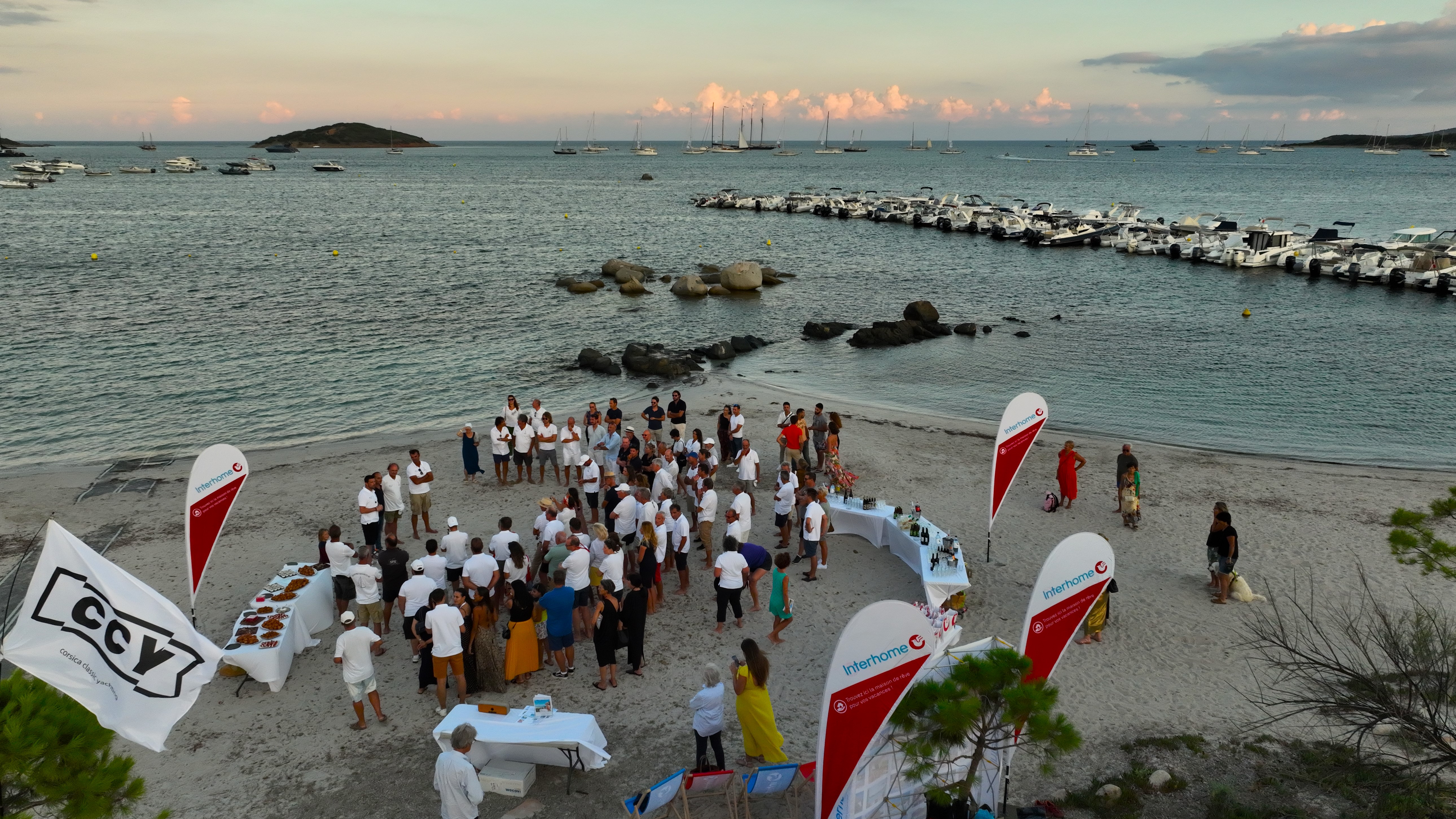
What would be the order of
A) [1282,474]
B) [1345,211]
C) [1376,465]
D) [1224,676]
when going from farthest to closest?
[1345,211] < [1376,465] < [1282,474] < [1224,676]

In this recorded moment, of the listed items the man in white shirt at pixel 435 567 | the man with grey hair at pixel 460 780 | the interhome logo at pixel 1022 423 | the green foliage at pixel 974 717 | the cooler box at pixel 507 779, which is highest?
the interhome logo at pixel 1022 423

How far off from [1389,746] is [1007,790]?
4.54 metres

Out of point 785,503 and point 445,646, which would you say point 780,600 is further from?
point 445,646

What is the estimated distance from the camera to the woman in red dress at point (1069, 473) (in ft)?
52.9

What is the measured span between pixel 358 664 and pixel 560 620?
7.79 feet

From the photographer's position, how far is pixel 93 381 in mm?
26219

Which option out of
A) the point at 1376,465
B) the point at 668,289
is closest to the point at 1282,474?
the point at 1376,465

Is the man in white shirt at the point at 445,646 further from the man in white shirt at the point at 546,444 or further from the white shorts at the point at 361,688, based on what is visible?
the man in white shirt at the point at 546,444

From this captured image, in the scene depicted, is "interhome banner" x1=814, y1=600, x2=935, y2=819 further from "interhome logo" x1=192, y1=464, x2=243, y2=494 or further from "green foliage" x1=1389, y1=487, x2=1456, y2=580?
"interhome logo" x1=192, y1=464, x2=243, y2=494

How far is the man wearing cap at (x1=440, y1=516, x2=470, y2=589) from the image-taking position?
11992 millimetres

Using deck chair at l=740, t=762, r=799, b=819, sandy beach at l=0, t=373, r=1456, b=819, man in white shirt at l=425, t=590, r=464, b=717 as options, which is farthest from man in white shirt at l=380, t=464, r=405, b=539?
deck chair at l=740, t=762, r=799, b=819

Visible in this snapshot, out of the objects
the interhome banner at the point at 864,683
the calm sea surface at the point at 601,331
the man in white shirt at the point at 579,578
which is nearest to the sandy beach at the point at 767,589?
the man in white shirt at the point at 579,578

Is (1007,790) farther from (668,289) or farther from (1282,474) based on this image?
(668,289)

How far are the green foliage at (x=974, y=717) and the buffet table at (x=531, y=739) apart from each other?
3.21 metres
